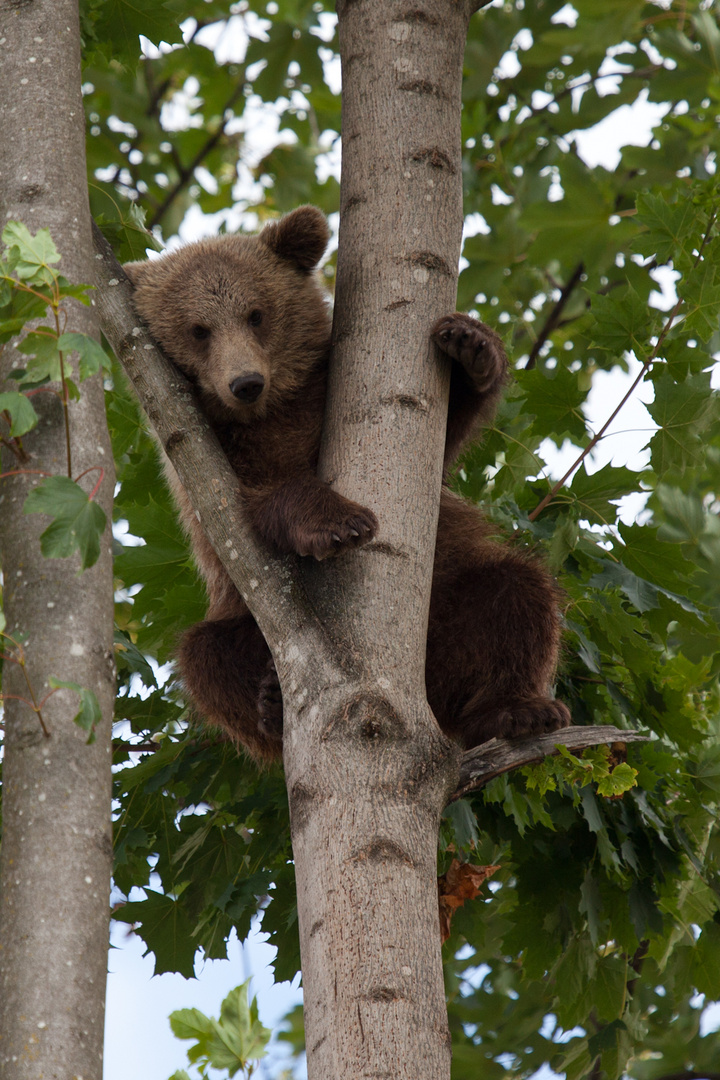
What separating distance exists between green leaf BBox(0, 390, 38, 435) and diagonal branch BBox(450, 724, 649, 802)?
123 centimetres

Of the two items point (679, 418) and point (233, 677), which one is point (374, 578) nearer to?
point (233, 677)

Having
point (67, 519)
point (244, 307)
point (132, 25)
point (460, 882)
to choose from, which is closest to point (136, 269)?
point (244, 307)

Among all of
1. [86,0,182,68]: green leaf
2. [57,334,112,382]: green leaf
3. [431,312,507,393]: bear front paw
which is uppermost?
[86,0,182,68]: green leaf

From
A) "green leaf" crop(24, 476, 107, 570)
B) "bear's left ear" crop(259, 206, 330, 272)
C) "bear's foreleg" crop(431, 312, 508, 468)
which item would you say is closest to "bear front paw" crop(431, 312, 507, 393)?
"bear's foreleg" crop(431, 312, 508, 468)

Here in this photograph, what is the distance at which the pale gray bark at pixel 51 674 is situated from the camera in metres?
1.96

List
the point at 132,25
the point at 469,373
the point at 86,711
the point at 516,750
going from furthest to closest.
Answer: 1. the point at 132,25
2. the point at 469,373
3. the point at 516,750
4. the point at 86,711

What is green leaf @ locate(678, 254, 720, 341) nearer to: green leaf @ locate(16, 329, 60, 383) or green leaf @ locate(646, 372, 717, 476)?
green leaf @ locate(646, 372, 717, 476)

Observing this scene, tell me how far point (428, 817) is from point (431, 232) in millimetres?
1654

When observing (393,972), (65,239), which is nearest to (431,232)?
(65,239)

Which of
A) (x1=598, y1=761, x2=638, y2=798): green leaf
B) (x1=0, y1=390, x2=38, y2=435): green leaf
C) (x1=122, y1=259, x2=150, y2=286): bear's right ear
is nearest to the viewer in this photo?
(x1=0, y1=390, x2=38, y2=435): green leaf

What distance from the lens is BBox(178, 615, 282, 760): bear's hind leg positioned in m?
3.57

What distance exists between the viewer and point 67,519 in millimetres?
2150

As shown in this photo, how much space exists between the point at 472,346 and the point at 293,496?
27.1 inches

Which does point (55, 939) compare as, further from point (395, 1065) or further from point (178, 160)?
point (178, 160)
